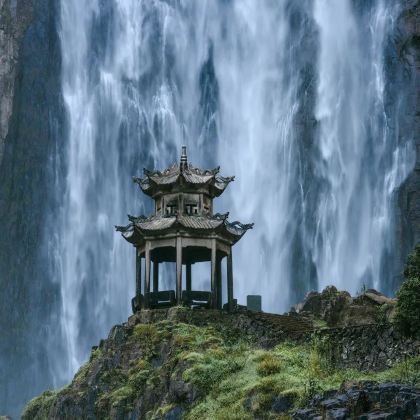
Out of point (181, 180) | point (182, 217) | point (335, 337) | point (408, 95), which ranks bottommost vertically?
point (335, 337)

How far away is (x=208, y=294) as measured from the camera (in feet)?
135

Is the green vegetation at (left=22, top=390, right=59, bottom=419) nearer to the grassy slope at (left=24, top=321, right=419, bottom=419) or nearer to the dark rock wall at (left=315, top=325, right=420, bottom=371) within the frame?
the grassy slope at (left=24, top=321, right=419, bottom=419)

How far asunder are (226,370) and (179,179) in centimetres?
1408

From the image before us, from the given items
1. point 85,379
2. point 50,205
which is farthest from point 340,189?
point 85,379

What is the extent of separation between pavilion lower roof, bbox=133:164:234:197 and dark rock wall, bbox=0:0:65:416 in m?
51.2

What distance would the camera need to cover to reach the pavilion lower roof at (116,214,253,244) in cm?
4022

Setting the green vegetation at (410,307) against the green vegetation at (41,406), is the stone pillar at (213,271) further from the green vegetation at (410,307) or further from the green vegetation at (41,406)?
the green vegetation at (410,307)

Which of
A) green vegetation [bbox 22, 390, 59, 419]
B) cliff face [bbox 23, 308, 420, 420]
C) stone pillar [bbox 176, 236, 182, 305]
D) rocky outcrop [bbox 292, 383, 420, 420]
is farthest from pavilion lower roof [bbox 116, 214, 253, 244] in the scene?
rocky outcrop [bbox 292, 383, 420, 420]

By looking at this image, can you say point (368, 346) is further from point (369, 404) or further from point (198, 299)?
point (198, 299)

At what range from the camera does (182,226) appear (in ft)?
132

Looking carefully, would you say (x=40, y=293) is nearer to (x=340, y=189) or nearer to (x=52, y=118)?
(x=52, y=118)

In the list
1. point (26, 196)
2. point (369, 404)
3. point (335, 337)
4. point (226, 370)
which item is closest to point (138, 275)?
point (226, 370)

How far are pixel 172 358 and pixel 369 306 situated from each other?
1161cm

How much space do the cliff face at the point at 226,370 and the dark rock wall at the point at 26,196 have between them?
161ft
